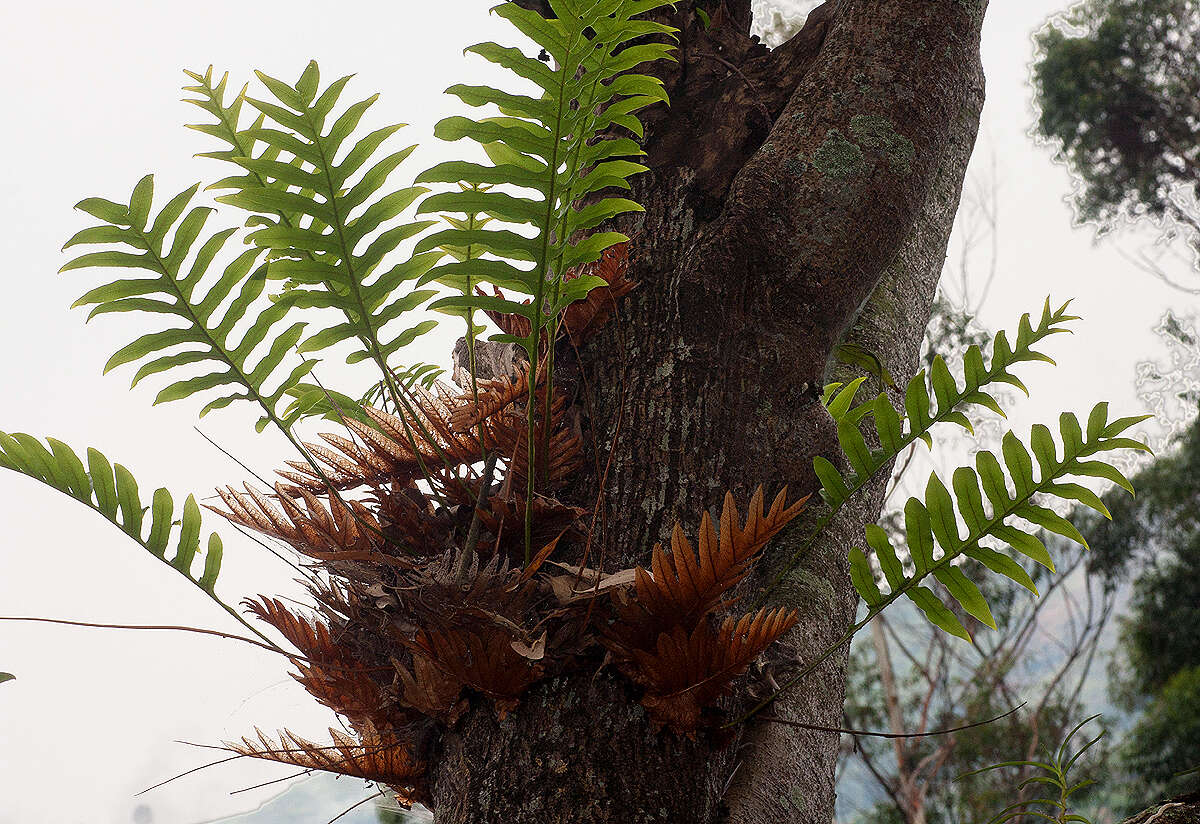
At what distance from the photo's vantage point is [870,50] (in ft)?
3.32

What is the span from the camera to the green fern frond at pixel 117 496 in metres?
0.75

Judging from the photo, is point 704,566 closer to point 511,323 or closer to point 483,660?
point 483,660

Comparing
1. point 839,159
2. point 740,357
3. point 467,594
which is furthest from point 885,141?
point 467,594

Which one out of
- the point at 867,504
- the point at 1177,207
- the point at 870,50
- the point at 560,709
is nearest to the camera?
the point at 560,709

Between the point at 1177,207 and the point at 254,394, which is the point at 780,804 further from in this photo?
the point at 1177,207

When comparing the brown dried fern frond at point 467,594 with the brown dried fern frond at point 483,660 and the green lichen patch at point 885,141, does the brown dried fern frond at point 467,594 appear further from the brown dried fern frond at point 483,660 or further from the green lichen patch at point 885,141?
the green lichen patch at point 885,141

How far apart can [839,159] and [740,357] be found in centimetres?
26

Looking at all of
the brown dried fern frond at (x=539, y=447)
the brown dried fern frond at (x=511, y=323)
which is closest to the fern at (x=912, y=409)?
the brown dried fern frond at (x=539, y=447)

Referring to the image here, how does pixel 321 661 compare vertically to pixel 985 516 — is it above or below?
below

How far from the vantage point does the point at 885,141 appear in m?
0.94

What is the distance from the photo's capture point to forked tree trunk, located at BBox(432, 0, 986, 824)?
678mm

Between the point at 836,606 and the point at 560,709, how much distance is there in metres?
0.47

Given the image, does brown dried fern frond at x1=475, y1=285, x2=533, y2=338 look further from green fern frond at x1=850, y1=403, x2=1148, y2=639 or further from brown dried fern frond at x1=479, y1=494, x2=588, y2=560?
green fern frond at x1=850, y1=403, x2=1148, y2=639

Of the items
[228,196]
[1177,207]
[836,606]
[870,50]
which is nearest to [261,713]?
[228,196]
